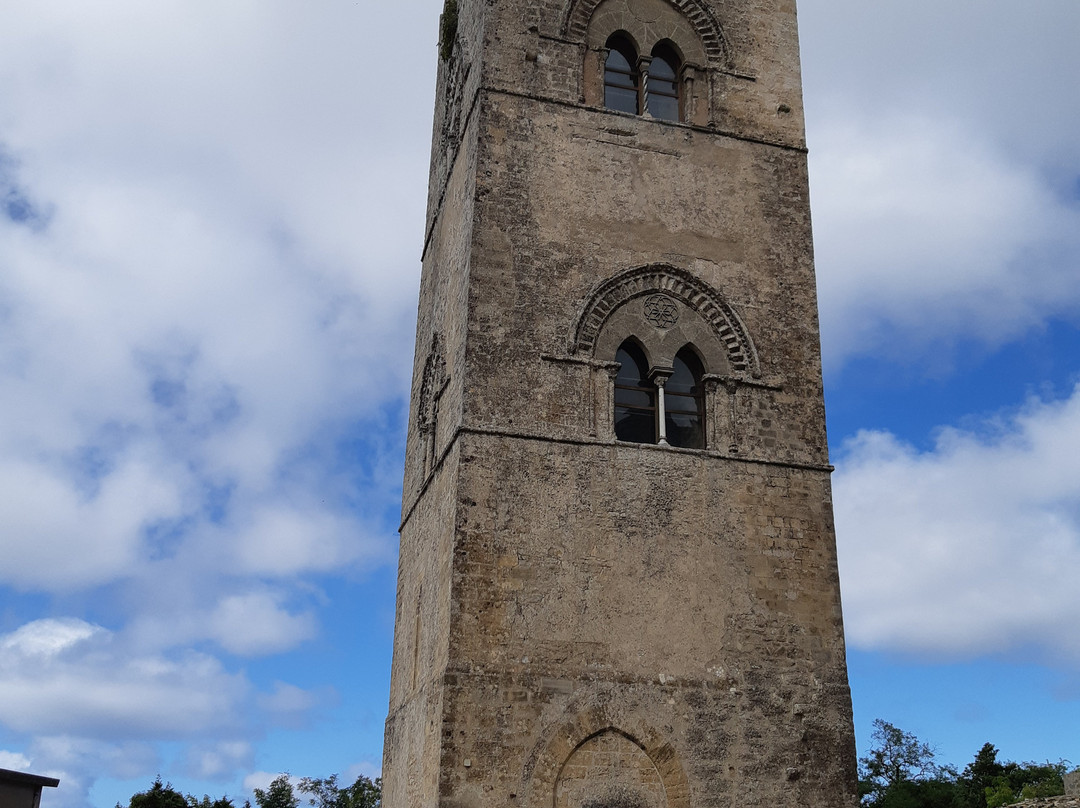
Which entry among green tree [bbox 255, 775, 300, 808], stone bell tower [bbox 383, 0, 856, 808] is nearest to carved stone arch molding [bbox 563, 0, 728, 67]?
stone bell tower [bbox 383, 0, 856, 808]

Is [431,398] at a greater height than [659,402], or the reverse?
[431,398]

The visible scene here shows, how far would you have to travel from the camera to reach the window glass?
15172mm

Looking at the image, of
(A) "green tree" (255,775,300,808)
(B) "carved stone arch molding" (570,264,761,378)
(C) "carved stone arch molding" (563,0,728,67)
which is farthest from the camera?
(A) "green tree" (255,775,300,808)

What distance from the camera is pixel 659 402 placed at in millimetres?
13336

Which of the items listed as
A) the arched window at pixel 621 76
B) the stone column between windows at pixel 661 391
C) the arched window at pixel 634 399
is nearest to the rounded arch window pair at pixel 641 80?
the arched window at pixel 621 76

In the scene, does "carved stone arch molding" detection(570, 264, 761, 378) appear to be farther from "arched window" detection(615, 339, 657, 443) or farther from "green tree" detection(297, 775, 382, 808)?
"green tree" detection(297, 775, 382, 808)

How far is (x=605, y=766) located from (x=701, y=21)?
387 inches

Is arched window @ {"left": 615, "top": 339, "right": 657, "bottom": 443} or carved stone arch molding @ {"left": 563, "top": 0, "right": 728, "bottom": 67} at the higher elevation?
carved stone arch molding @ {"left": 563, "top": 0, "right": 728, "bottom": 67}

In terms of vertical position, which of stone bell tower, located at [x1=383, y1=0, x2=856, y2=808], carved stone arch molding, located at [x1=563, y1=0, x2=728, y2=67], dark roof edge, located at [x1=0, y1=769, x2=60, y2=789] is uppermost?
carved stone arch molding, located at [x1=563, y1=0, x2=728, y2=67]

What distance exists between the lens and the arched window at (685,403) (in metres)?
13.4

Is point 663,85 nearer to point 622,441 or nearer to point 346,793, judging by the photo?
point 622,441

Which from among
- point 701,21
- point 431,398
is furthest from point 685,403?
point 701,21

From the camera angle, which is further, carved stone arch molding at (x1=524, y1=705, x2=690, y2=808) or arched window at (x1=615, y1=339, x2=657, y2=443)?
arched window at (x1=615, y1=339, x2=657, y2=443)

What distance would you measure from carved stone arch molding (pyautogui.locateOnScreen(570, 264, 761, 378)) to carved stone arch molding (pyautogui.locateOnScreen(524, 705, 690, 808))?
4.44 metres
